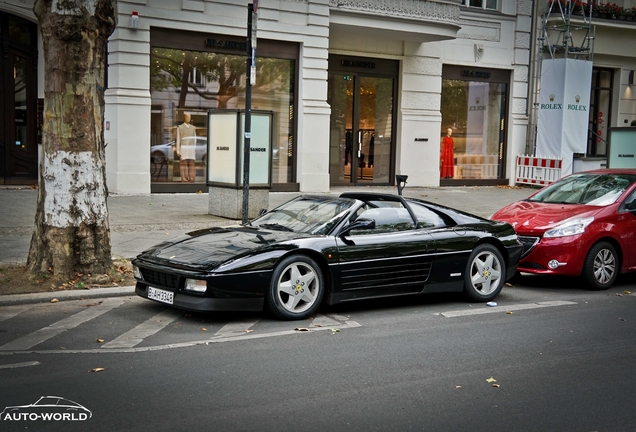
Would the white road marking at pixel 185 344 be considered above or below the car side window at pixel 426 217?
below

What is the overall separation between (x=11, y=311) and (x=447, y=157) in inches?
782

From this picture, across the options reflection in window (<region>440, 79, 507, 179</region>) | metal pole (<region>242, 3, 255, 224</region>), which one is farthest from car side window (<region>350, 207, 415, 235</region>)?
reflection in window (<region>440, 79, 507, 179</region>)

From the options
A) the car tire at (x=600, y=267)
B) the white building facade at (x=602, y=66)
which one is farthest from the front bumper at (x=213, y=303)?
the white building facade at (x=602, y=66)

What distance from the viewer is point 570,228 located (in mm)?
10398

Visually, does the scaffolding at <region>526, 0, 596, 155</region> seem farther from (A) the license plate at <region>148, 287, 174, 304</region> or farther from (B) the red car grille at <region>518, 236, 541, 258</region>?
(A) the license plate at <region>148, 287, 174, 304</region>

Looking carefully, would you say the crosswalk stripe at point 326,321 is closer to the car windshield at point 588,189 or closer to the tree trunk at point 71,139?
the tree trunk at point 71,139

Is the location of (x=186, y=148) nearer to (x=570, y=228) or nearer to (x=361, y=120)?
(x=361, y=120)

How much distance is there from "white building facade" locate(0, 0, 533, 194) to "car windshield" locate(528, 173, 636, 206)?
606 centimetres

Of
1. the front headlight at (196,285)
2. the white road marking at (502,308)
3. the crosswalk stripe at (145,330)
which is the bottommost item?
the crosswalk stripe at (145,330)

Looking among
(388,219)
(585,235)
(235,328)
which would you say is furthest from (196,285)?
(585,235)

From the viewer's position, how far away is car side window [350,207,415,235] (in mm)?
8805

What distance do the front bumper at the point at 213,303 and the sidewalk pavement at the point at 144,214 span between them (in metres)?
3.94

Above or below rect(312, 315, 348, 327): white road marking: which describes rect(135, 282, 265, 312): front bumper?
above

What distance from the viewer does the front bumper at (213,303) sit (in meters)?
7.62
